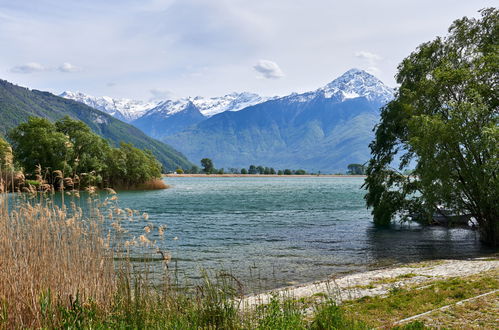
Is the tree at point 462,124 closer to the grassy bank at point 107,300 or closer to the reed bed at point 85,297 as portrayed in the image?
the grassy bank at point 107,300

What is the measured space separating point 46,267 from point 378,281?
10.7 meters

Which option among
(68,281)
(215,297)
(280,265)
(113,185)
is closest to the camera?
(215,297)

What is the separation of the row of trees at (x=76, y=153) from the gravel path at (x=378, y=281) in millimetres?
47504

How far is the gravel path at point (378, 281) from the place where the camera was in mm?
12414

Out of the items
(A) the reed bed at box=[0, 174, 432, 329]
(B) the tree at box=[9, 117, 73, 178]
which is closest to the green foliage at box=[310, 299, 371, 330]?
(A) the reed bed at box=[0, 174, 432, 329]

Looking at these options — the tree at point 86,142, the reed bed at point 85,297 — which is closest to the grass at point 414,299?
the reed bed at point 85,297

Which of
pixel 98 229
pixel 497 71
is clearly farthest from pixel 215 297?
pixel 497 71

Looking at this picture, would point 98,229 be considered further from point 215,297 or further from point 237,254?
point 237,254

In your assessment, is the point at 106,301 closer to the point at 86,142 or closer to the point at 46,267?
the point at 46,267

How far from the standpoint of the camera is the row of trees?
66.6 metres

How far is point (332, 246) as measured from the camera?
976 inches

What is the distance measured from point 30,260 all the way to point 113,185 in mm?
80328

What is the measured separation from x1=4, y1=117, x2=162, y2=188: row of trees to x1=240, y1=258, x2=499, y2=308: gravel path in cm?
4750

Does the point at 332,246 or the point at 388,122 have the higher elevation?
the point at 388,122
